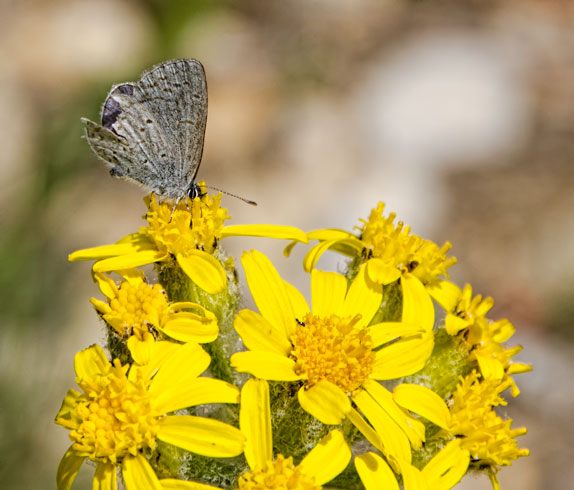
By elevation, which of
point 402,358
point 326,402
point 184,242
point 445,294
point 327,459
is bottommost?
point 327,459

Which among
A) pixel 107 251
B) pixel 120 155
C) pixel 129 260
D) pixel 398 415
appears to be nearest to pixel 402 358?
pixel 398 415

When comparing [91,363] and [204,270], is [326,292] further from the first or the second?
[91,363]

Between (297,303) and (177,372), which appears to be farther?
(297,303)

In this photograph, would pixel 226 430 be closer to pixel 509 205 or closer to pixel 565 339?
pixel 565 339

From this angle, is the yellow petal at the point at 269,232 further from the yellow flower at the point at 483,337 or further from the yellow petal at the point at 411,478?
the yellow petal at the point at 411,478

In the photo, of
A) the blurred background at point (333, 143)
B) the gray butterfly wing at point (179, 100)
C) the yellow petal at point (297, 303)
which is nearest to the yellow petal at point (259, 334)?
the yellow petal at point (297, 303)

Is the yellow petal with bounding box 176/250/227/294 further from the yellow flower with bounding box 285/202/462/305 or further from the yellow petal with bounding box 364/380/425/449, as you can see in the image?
the yellow petal with bounding box 364/380/425/449
